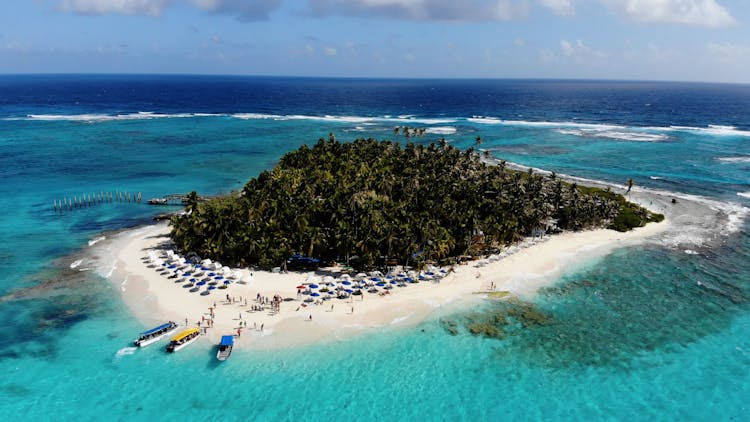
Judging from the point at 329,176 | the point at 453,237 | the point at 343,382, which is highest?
the point at 329,176

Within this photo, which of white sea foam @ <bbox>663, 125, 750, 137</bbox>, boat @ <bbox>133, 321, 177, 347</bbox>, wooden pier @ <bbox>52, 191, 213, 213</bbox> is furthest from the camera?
white sea foam @ <bbox>663, 125, 750, 137</bbox>

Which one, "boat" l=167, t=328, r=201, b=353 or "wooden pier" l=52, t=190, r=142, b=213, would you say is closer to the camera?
"boat" l=167, t=328, r=201, b=353

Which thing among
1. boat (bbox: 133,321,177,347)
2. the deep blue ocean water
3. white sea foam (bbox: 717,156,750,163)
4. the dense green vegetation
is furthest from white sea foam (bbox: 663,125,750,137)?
boat (bbox: 133,321,177,347)

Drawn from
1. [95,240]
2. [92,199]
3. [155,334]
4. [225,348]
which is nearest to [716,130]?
[225,348]

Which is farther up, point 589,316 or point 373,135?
point 373,135

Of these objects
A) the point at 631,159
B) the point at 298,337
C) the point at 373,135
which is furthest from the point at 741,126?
the point at 298,337

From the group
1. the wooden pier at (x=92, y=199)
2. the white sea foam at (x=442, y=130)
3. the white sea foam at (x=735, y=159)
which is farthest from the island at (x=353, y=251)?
the white sea foam at (x=442, y=130)

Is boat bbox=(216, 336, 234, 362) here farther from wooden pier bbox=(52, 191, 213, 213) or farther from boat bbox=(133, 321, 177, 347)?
wooden pier bbox=(52, 191, 213, 213)

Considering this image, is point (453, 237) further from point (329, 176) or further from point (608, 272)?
point (329, 176)
